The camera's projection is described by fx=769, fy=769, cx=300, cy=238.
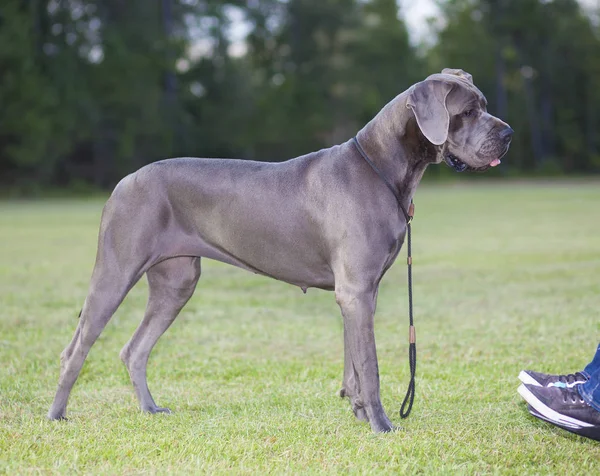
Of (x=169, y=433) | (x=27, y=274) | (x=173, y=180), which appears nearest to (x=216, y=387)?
(x=169, y=433)

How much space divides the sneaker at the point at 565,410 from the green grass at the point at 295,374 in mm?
95

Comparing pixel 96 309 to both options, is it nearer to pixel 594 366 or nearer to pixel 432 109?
pixel 432 109

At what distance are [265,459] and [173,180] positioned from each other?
1.70 metres

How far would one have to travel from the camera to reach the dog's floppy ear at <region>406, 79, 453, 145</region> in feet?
13.2

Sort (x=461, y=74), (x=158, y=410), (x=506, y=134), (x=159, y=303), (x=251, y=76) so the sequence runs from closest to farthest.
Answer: (x=506, y=134), (x=461, y=74), (x=158, y=410), (x=159, y=303), (x=251, y=76)

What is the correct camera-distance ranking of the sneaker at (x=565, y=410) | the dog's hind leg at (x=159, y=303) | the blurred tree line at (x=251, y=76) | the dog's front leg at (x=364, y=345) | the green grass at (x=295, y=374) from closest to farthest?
the green grass at (x=295, y=374) < the sneaker at (x=565, y=410) < the dog's front leg at (x=364, y=345) < the dog's hind leg at (x=159, y=303) < the blurred tree line at (x=251, y=76)

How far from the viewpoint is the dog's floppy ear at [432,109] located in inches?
158

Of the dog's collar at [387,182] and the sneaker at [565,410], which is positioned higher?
the dog's collar at [387,182]

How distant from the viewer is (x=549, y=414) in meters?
4.02

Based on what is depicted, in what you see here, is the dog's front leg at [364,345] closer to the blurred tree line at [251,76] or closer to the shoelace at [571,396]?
the shoelace at [571,396]

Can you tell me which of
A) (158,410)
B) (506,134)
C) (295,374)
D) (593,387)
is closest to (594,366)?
(593,387)

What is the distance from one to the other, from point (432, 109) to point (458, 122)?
190mm

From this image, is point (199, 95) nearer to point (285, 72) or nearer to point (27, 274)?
point (285, 72)

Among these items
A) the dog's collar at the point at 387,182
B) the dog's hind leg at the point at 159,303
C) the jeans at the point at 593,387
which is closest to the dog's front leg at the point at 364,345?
the dog's collar at the point at 387,182
